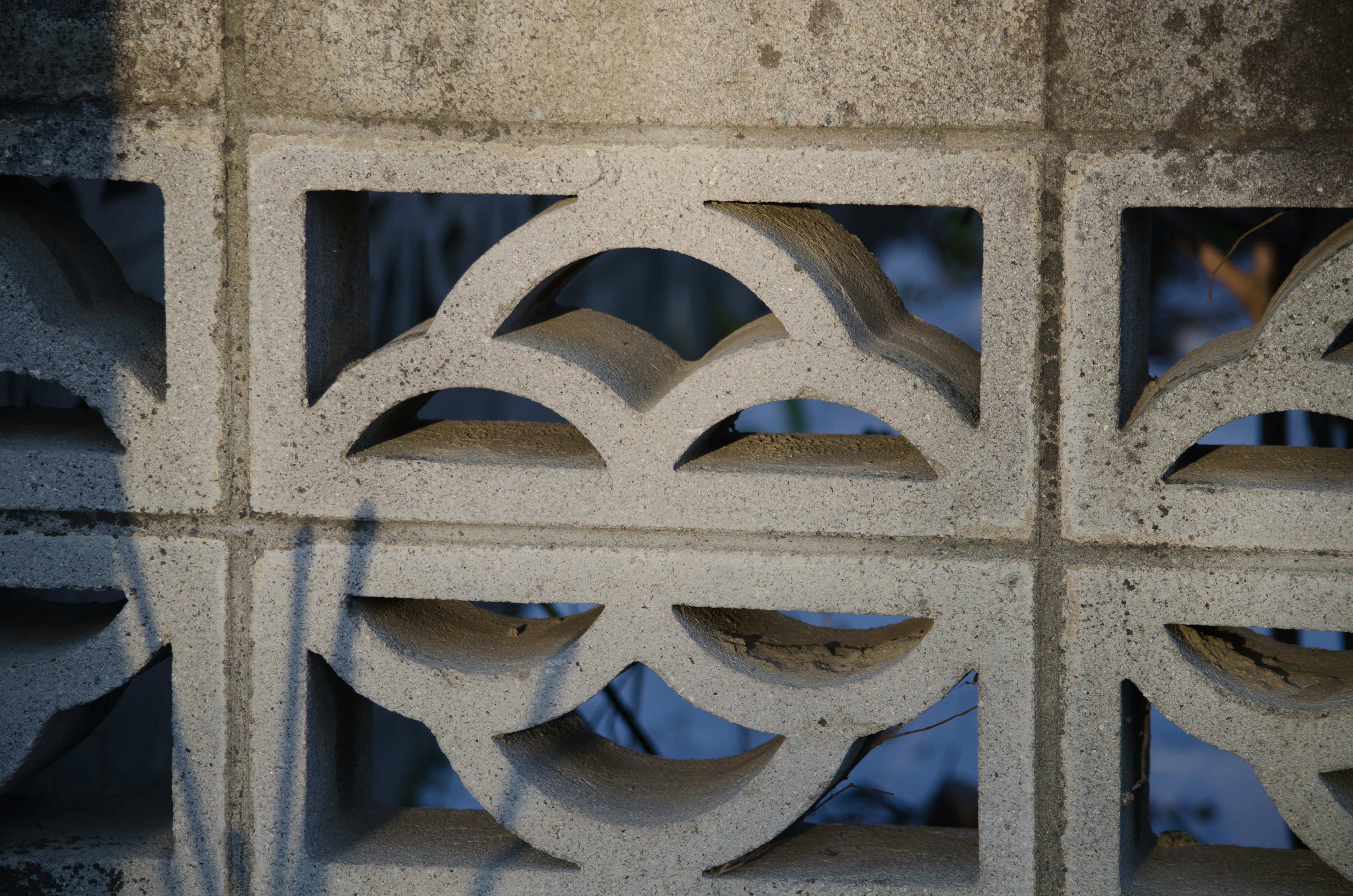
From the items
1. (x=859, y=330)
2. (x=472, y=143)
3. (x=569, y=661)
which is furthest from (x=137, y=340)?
(x=859, y=330)

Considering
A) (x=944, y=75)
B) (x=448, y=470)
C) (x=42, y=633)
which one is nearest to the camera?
(x=944, y=75)

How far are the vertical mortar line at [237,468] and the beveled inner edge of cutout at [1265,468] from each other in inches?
46.6

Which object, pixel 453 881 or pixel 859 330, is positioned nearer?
pixel 859 330

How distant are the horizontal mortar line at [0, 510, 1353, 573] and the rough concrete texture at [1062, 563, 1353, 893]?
0.02 meters

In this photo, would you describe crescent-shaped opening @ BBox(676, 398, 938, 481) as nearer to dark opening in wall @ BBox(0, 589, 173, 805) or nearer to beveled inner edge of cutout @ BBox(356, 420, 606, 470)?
beveled inner edge of cutout @ BBox(356, 420, 606, 470)

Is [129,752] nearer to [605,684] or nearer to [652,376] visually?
[605,684]

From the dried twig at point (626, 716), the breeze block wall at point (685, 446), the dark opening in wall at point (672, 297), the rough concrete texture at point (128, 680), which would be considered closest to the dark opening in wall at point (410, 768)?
the dried twig at point (626, 716)

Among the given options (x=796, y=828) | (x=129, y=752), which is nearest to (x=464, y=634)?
(x=796, y=828)

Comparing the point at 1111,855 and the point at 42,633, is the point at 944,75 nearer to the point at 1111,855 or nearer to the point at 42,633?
the point at 1111,855

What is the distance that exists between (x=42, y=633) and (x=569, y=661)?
0.79 m

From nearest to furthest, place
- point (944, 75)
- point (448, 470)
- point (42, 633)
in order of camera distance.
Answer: point (944, 75) < point (448, 470) < point (42, 633)

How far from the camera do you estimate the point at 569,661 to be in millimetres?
1486

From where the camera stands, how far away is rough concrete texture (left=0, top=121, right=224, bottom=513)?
1.45m

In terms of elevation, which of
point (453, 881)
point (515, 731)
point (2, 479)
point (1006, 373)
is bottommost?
point (453, 881)
